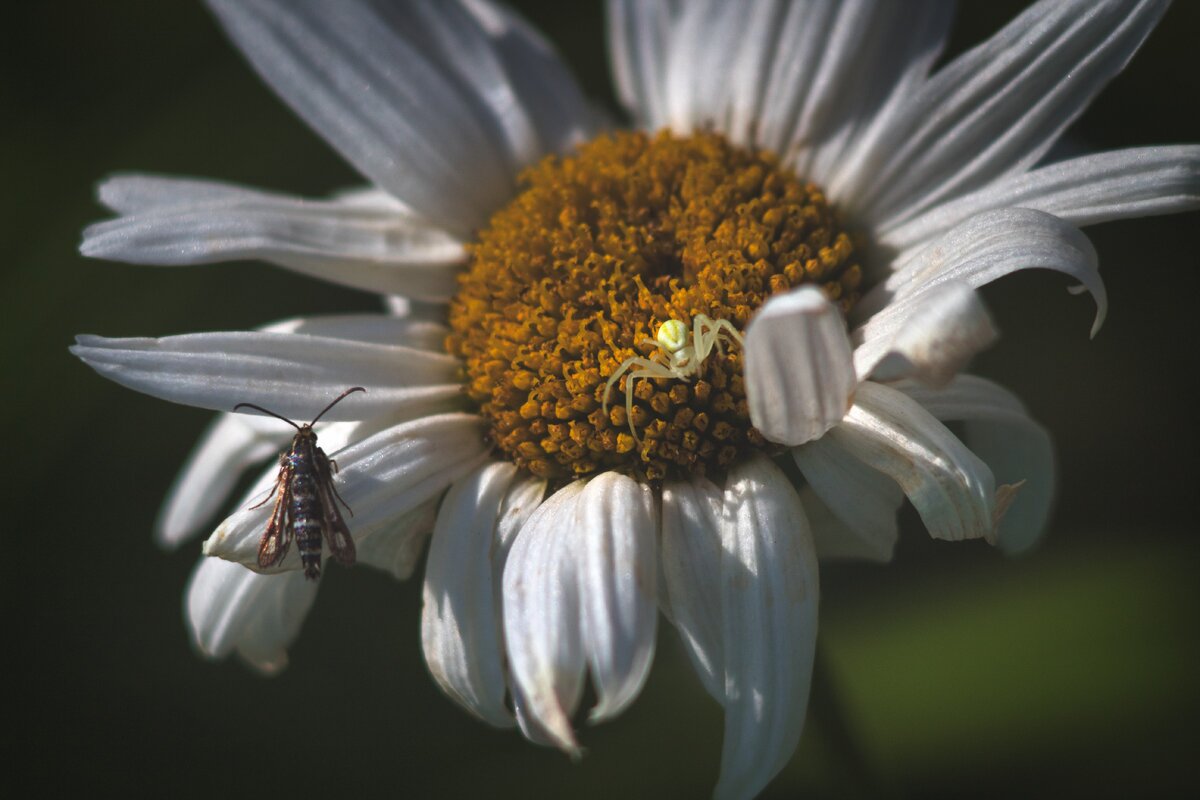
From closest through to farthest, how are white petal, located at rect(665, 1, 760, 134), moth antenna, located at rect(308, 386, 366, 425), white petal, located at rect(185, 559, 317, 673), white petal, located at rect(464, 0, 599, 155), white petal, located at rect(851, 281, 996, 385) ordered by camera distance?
white petal, located at rect(851, 281, 996, 385)
moth antenna, located at rect(308, 386, 366, 425)
white petal, located at rect(185, 559, 317, 673)
white petal, located at rect(665, 1, 760, 134)
white petal, located at rect(464, 0, 599, 155)

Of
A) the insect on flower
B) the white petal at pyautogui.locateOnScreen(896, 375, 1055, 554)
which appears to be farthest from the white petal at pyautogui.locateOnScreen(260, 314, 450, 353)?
the white petal at pyautogui.locateOnScreen(896, 375, 1055, 554)

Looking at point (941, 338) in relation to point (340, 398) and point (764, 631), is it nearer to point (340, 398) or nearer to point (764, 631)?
point (764, 631)

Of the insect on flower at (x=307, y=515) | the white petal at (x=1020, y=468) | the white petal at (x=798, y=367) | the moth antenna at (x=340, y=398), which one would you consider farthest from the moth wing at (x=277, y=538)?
the white petal at (x=1020, y=468)

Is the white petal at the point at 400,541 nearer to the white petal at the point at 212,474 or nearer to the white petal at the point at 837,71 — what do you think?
the white petal at the point at 212,474

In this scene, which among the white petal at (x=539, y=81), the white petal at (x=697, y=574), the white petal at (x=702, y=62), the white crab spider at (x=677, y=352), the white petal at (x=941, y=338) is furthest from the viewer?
the white petal at (x=539, y=81)

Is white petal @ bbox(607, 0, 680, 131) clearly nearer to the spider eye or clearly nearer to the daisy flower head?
the daisy flower head

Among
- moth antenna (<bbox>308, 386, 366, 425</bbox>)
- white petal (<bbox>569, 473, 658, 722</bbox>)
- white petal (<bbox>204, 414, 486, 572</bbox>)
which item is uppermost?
moth antenna (<bbox>308, 386, 366, 425</bbox>)

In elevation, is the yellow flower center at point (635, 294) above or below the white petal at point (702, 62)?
below
